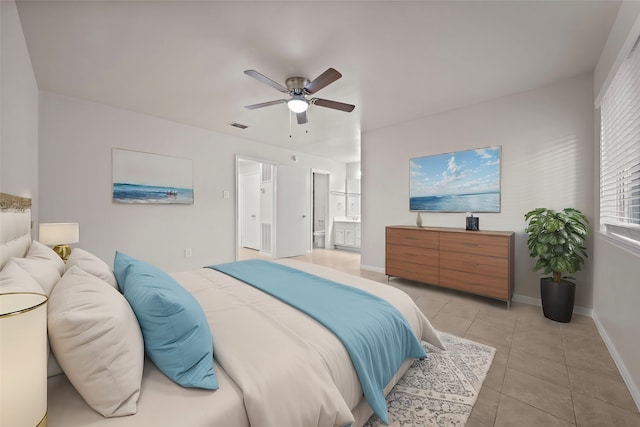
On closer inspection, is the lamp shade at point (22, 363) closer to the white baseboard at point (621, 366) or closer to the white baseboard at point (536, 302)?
the white baseboard at point (621, 366)

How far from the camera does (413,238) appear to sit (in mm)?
3598

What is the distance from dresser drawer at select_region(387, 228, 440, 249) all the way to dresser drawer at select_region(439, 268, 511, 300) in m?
0.37

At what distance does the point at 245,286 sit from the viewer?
1839 mm

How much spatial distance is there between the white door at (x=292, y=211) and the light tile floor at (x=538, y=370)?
135 inches

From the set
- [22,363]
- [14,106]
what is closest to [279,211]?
[14,106]

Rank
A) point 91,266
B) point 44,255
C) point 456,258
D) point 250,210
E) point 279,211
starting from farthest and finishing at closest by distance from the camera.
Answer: point 250,210, point 279,211, point 456,258, point 44,255, point 91,266

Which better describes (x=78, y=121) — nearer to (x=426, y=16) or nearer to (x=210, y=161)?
(x=210, y=161)

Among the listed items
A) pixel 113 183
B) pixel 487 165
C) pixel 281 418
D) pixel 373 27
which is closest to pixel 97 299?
pixel 281 418

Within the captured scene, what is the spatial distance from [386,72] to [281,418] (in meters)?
2.84

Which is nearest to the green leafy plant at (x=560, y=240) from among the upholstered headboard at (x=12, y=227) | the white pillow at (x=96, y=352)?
the white pillow at (x=96, y=352)

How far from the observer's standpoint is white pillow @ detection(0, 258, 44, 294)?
77 cm

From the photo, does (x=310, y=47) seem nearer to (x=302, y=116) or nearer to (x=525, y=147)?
(x=302, y=116)

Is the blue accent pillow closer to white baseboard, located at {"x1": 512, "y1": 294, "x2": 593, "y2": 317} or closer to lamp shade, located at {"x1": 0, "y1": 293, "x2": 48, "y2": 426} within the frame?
lamp shade, located at {"x1": 0, "y1": 293, "x2": 48, "y2": 426}

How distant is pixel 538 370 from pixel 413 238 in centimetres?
197
